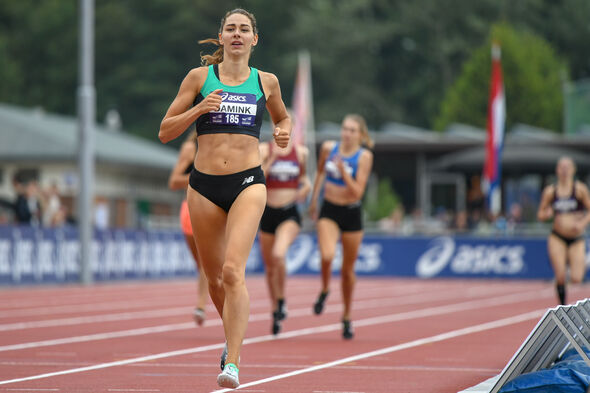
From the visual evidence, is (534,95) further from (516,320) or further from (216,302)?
(216,302)

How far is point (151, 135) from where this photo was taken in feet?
250

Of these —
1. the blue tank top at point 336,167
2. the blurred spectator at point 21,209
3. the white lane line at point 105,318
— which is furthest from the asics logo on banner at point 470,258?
the blue tank top at point 336,167

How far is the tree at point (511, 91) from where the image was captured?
68.1 metres

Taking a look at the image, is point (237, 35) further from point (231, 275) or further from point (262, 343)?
point (262, 343)

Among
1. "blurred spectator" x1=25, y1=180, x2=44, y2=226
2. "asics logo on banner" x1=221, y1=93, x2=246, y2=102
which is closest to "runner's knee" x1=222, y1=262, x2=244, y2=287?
"asics logo on banner" x1=221, y1=93, x2=246, y2=102

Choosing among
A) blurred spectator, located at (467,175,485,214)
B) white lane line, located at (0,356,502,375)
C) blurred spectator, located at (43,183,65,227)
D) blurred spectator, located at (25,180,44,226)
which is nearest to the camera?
white lane line, located at (0,356,502,375)

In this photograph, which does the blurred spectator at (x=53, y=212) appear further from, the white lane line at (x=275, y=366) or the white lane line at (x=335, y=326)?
the white lane line at (x=275, y=366)

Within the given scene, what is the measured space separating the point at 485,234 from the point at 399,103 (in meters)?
47.8

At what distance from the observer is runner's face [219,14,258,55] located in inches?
327

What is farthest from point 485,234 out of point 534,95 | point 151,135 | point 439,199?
point 151,135

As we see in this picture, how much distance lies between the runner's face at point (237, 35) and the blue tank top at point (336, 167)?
5.51m

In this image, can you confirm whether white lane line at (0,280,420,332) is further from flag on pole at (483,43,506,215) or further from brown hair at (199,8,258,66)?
flag on pole at (483,43,506,215)

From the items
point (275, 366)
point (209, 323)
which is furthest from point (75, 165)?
point (275, 366)

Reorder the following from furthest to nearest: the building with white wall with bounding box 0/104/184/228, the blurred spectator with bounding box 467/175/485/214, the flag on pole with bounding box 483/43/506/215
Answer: the building with white wall with bounding box 0/104/184/228, the blurred spectator with bounding box 467/175/485/214, the flag on pole with bounding box 483/43/506/215
